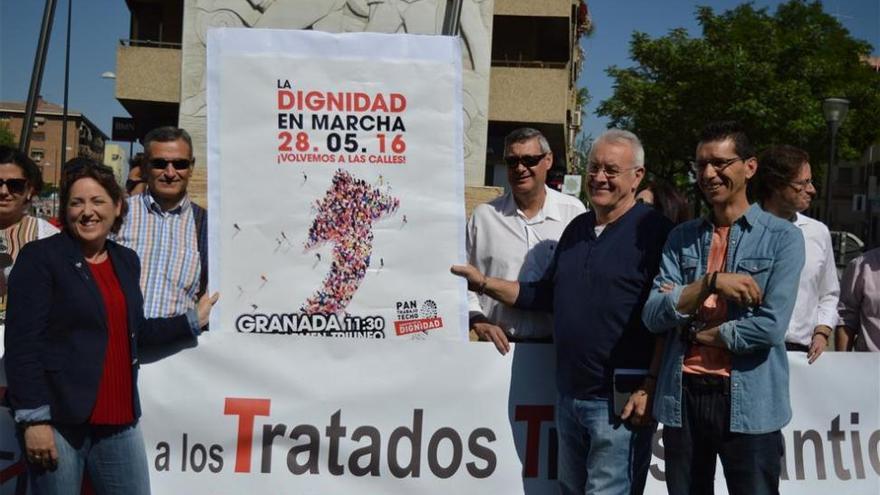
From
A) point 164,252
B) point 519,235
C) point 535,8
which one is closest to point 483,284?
point 519,235

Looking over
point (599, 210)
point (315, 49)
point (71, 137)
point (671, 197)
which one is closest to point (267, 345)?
point (315, 49)

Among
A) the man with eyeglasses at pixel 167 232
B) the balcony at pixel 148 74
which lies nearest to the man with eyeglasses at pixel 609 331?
the man with eyeglasses at pixel 167 232

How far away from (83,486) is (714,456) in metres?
2.65

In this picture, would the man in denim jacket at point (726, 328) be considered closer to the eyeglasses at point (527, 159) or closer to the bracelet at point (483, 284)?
the bracelet at point (483, 284)

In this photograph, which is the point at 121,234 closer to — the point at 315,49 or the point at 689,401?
the point at 315,49

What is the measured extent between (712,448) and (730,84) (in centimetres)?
2583

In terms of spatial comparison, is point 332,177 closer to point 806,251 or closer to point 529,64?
point 806,251

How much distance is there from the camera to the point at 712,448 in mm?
3393

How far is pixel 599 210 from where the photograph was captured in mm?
3678

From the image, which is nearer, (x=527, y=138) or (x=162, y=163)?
(x=162, y=163)

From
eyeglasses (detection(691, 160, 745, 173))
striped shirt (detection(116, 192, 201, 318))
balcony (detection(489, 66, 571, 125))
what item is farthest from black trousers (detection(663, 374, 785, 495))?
balcony (detection(489, 66, 571, 125))

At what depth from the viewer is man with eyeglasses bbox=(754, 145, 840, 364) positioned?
4.45m

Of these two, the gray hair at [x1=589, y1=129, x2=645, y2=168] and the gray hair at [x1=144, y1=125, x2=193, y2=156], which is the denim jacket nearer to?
the gray hair at [x1=589, y1=129, x2=645, y2=168]

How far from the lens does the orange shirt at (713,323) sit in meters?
3.30
